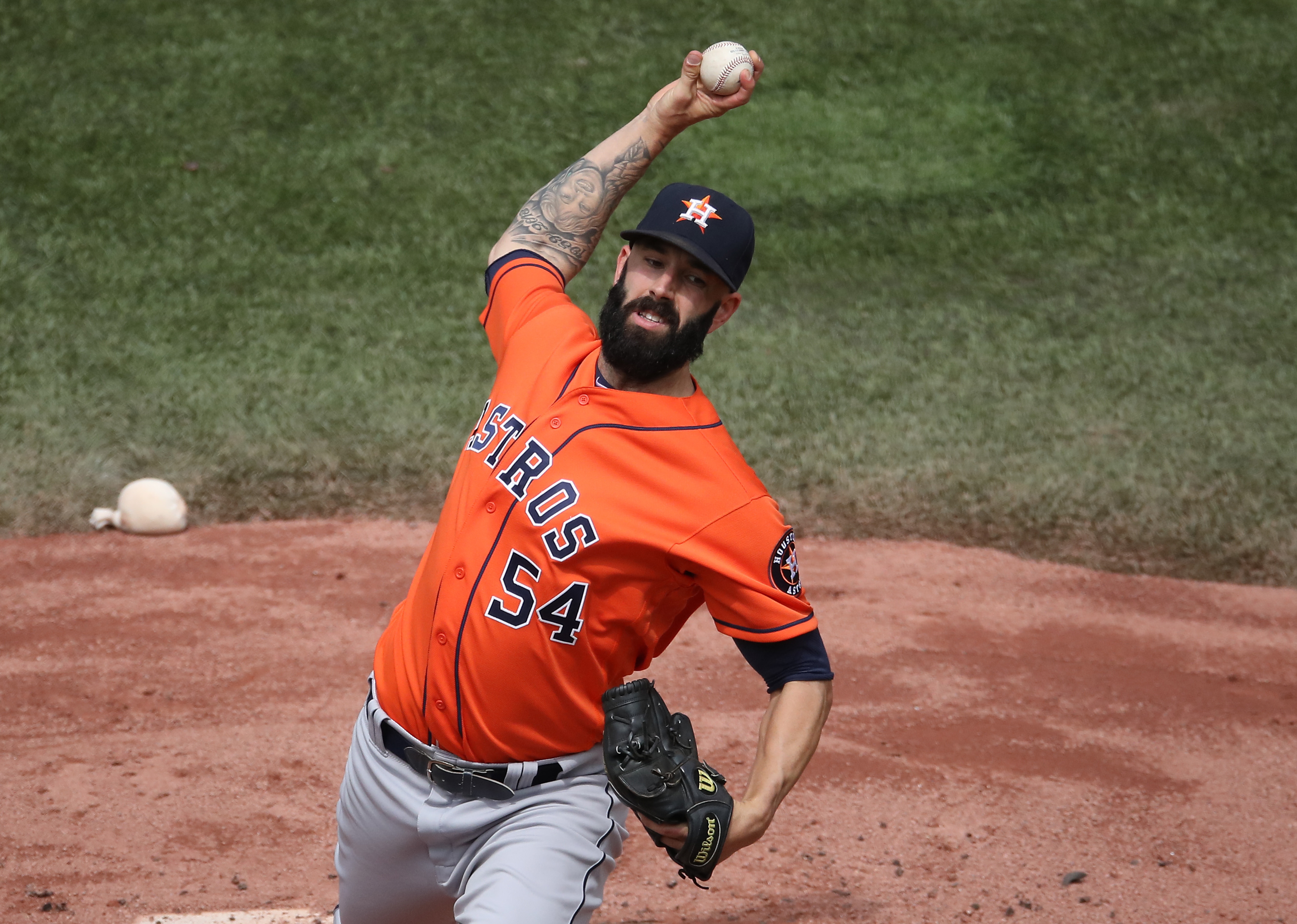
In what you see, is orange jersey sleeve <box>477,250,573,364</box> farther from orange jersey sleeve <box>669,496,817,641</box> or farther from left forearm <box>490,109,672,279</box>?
orange jersey sleeve <box>669,496,817,641</box>

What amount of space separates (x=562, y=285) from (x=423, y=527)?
3460 mm

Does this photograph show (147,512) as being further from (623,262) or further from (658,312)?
(658,312)

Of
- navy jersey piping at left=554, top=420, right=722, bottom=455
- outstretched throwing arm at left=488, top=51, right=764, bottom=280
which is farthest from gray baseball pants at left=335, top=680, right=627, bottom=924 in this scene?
outstretched throwing arm at left=488, top=51, right=764, bottom=280

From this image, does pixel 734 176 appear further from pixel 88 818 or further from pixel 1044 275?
pixel 88 818

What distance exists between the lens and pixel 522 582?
2.79 m

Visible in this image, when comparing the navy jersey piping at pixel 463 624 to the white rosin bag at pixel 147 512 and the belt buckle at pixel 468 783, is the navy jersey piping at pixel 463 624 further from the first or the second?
the white rosin bag at pixel 147 512

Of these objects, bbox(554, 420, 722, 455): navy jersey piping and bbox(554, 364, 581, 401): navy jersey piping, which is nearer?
bbox(554, 420, 722, 455): navy jersey piping

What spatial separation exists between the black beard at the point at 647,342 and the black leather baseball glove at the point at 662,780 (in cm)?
74

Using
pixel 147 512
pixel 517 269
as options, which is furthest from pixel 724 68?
pixel 147 512

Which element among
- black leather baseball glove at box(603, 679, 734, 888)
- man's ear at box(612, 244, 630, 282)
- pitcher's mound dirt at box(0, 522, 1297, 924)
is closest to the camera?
black leather baseball glove at box(603, 679, 734, 888)

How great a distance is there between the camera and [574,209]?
364 cm

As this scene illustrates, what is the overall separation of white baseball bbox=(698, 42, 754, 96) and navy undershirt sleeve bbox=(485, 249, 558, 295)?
65cm

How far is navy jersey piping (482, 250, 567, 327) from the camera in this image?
3.52m

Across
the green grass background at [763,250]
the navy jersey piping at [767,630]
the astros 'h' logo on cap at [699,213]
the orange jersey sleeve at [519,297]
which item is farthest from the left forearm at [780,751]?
the green grass background at [763,250]
